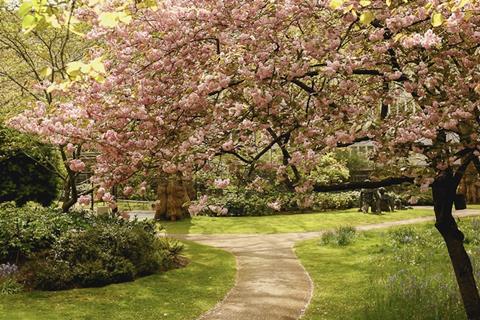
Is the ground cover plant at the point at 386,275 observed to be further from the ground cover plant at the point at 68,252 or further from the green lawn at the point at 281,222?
the green lawn at the point at 281,222

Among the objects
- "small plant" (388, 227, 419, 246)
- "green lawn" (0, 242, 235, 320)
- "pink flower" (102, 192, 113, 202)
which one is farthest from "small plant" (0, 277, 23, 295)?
"small plant" (388, 227, 419, 246)

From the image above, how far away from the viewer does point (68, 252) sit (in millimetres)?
11016

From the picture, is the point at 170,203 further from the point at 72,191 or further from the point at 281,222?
the point at 72,191

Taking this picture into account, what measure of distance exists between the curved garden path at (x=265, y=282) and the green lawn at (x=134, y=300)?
39 centimetres

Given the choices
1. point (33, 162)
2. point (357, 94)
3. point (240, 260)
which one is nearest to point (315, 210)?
point (240, 260)

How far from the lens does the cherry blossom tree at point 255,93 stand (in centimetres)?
600

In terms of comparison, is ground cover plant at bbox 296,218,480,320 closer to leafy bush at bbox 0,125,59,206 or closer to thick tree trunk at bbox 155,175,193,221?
leafy bush at bbox 0,125,59,206

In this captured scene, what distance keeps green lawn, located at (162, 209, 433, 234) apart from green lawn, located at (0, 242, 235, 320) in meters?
8.85

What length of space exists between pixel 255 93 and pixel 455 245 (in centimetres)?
370

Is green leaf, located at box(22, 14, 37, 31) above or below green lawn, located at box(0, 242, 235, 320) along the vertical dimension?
above

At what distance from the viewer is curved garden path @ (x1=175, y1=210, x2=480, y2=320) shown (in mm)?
9031

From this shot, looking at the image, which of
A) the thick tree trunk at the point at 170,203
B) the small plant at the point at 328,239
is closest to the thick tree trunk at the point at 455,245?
the small plant at the point at 328,239

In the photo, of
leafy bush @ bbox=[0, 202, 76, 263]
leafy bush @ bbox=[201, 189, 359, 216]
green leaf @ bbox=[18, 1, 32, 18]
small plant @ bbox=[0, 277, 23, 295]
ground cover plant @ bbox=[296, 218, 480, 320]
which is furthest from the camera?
leafy bush @ bbox=[201, 189, 359, 216]

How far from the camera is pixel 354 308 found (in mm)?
9055
